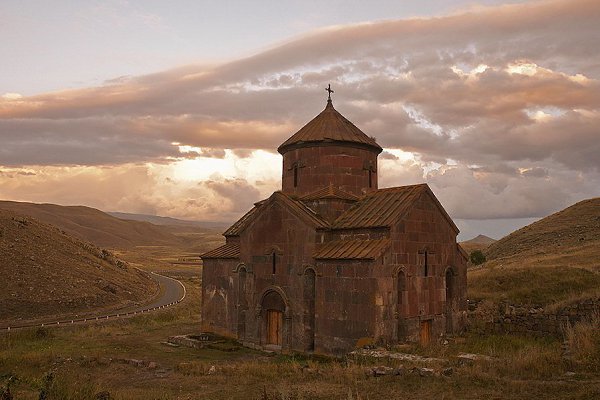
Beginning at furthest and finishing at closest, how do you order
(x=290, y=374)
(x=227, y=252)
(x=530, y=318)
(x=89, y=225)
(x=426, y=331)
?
(x=89, y=225) → (x=227, y=252) → (x=530, y=318) → (x=426, y=331) → (x=290, y=374)

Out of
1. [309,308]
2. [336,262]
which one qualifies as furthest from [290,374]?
[336,262]

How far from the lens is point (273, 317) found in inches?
766

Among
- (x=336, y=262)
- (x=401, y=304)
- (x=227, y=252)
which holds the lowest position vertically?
(x=401, y=304)

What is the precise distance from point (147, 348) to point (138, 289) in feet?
100

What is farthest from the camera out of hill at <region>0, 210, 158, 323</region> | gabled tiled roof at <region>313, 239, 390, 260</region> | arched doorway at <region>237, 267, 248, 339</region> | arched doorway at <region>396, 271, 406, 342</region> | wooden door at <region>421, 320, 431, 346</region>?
hill at <region>0, 210, 158, 323</region>

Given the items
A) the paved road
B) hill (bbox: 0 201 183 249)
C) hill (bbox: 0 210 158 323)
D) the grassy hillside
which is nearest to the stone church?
the grassy hillside

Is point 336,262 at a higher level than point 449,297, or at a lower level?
higher

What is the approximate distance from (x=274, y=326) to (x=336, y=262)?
4173 mm

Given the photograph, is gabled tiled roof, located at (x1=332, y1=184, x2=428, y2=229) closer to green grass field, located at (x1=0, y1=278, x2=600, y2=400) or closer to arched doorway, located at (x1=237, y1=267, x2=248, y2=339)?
green grass field, located at (x1=0, y1=278, x2=600, y2=400)

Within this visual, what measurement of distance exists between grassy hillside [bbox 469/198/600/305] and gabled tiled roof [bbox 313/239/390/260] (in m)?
8.56

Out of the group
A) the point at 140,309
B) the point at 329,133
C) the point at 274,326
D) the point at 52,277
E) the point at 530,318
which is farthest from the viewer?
the point at 52,277

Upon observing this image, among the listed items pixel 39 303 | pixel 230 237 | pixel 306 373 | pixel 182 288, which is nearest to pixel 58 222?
pixel 182 288

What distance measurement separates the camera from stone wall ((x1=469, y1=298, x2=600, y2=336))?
18.3m

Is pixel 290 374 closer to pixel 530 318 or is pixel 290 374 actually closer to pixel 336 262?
pixel 336 262
